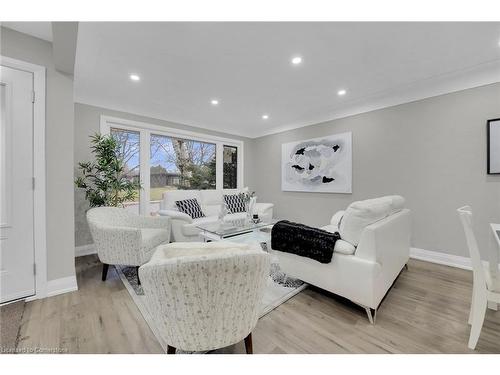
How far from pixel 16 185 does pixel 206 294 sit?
2.14m

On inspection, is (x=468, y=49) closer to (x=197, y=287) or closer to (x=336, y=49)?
(x=336, y=49)

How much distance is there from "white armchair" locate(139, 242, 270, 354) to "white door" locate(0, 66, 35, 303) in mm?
1682

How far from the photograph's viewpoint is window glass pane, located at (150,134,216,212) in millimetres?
3951

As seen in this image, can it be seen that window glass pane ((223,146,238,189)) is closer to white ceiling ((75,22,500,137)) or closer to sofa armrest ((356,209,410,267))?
white ceiling ((75,22,500,137))

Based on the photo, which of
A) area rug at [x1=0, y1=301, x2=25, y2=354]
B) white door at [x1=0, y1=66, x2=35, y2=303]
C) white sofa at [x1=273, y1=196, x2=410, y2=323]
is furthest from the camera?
white door at [x1=0, y1=66, x2=35, y2=303]

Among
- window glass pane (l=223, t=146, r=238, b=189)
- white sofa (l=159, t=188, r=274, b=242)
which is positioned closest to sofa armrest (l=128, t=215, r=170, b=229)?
white sofa (l=159, t=188, r=274, b=242)

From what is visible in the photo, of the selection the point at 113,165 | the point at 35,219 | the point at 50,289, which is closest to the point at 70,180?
the point at 35,219

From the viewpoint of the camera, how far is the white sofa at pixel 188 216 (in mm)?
3107

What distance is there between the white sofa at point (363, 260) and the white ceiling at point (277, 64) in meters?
1.56

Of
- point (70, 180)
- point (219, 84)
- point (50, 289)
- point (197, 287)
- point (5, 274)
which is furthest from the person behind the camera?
point (219, 84)

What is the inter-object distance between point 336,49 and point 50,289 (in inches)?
145

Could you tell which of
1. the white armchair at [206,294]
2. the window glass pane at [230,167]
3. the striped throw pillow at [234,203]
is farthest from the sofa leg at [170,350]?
the window glass pane at [230,167]

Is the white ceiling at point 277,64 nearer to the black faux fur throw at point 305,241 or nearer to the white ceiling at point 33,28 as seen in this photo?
the white ceiling at point 33,28

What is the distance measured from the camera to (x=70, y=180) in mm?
2086
